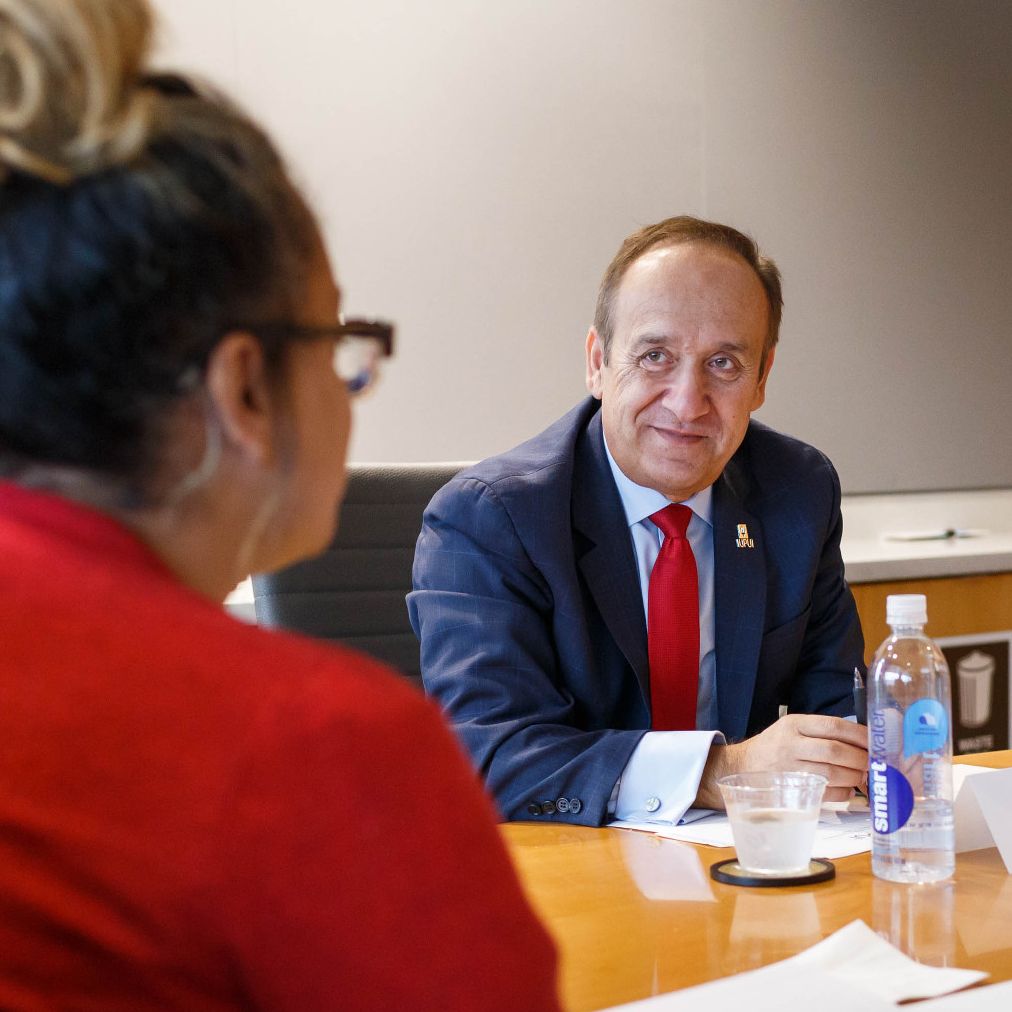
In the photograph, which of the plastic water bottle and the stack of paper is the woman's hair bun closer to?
the stack of paper

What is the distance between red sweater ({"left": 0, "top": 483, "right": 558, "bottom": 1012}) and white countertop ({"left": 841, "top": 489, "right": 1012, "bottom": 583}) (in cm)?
281

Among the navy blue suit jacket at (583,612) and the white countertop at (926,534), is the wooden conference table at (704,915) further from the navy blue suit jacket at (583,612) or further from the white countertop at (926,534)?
the white countertop at (926,534)

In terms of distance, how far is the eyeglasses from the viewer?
0.64 metres

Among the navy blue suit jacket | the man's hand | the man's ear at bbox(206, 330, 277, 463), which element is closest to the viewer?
the man's ear at bbox(206, 330, 277, 463)

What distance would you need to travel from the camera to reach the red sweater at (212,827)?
1.60ft

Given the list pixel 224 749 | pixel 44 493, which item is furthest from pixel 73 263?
pixel 224 749

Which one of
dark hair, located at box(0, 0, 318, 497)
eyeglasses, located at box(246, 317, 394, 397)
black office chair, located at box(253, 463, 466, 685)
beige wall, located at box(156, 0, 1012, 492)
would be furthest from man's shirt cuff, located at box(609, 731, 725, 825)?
beige wall, located at box(156, 0, 1012, 492)

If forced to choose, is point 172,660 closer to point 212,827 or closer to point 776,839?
point 212,827

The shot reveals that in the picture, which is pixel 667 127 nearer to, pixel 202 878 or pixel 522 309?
pixel 522 309

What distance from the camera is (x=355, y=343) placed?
698 mm

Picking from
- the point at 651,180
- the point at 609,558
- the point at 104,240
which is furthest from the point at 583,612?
the point at 651,180

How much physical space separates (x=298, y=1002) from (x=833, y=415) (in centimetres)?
373

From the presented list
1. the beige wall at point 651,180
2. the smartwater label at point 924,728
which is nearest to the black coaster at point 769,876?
the smartwater label at point 924,728

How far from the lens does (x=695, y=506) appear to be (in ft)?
6.15
